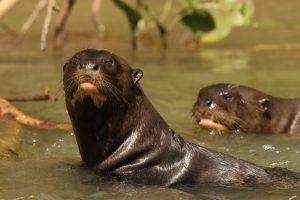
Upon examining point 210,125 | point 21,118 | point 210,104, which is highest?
point 210,104

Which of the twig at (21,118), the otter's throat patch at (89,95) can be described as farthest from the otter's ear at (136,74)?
the twig at (21,118)

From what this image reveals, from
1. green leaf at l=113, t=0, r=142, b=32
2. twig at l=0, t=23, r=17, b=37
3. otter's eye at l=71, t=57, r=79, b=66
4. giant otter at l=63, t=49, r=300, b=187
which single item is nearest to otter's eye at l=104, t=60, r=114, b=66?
giant otter at l=63, t=49, r=300, b=187

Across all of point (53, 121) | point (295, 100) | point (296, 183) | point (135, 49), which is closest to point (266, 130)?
point (295, 100)

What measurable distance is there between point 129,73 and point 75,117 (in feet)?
1.24

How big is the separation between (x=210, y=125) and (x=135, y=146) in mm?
2021

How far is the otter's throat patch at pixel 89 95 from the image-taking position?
4.67 meters

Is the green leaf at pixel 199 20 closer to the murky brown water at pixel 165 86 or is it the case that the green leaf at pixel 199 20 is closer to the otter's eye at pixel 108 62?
the murky brown water at pixel 165 86

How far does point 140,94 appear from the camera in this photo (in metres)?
5.12

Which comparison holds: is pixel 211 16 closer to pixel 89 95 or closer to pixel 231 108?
pixel 231 108

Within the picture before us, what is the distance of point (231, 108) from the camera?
7176 millimetres

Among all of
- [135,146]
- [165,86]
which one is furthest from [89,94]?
[165,86]

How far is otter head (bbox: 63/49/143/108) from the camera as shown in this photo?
4672mm

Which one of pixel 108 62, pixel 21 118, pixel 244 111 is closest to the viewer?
pixel 108 62

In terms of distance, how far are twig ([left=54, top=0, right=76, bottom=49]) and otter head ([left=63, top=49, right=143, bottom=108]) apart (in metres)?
4.74
